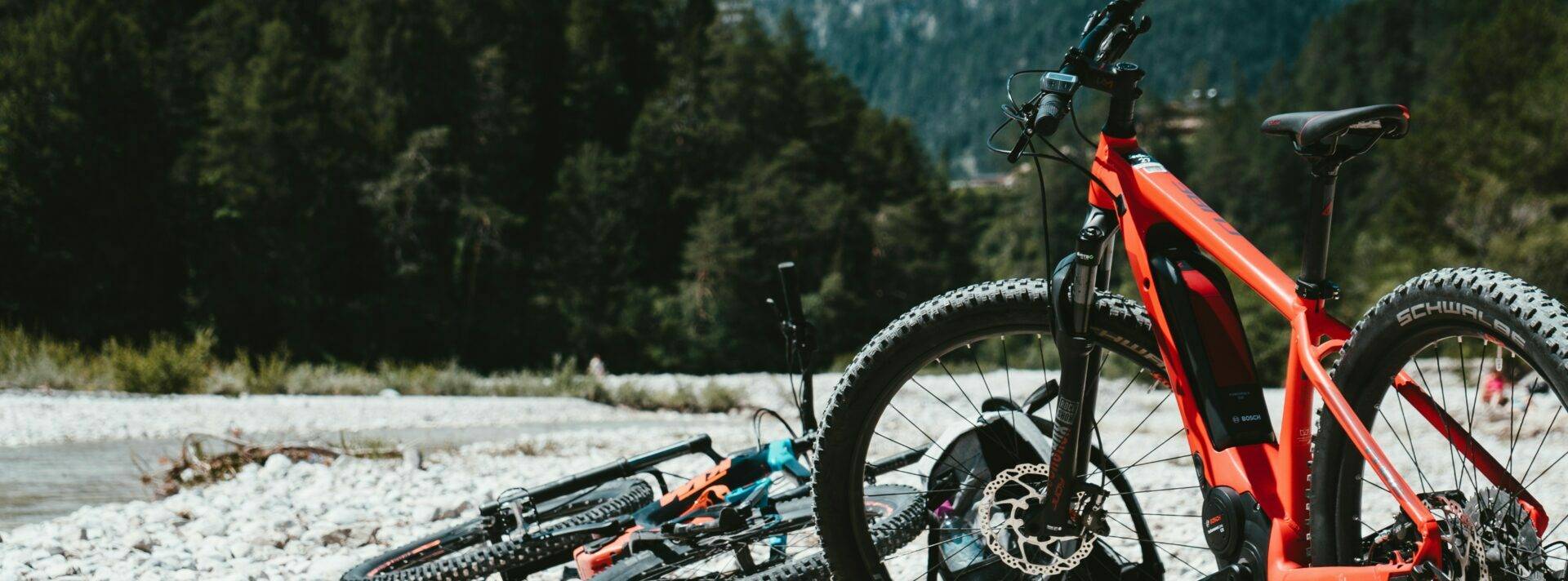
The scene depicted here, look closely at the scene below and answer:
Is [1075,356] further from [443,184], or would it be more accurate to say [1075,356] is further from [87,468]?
[443,184]

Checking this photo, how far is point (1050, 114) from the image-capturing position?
233cm

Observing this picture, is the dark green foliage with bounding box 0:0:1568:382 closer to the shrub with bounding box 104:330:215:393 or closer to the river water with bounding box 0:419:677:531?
the shrub with bounding box 104:330:215:393

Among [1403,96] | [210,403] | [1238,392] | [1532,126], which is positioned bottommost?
[210,403]

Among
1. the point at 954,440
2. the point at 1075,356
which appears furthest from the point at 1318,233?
the point at 954,440

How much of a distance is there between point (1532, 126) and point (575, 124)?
125ft

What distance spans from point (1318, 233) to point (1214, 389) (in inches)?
15.5

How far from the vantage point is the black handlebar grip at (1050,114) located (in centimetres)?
230

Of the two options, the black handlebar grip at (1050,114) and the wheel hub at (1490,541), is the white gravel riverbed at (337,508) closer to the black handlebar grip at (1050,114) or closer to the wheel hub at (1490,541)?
the wheel hub at (1490,541)

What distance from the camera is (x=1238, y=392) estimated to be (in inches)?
94.3

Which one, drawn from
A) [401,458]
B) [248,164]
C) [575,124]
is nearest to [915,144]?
[575,124]

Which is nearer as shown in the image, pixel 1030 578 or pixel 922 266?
pixel 1030 578

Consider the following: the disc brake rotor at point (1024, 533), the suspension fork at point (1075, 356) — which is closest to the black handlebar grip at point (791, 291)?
the disc brake rotor at point (1024, 533)

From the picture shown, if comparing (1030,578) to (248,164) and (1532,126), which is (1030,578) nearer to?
(248,164)

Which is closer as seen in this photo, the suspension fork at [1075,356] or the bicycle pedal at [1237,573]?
Answer: the bicycle pedal at [1237,573]
